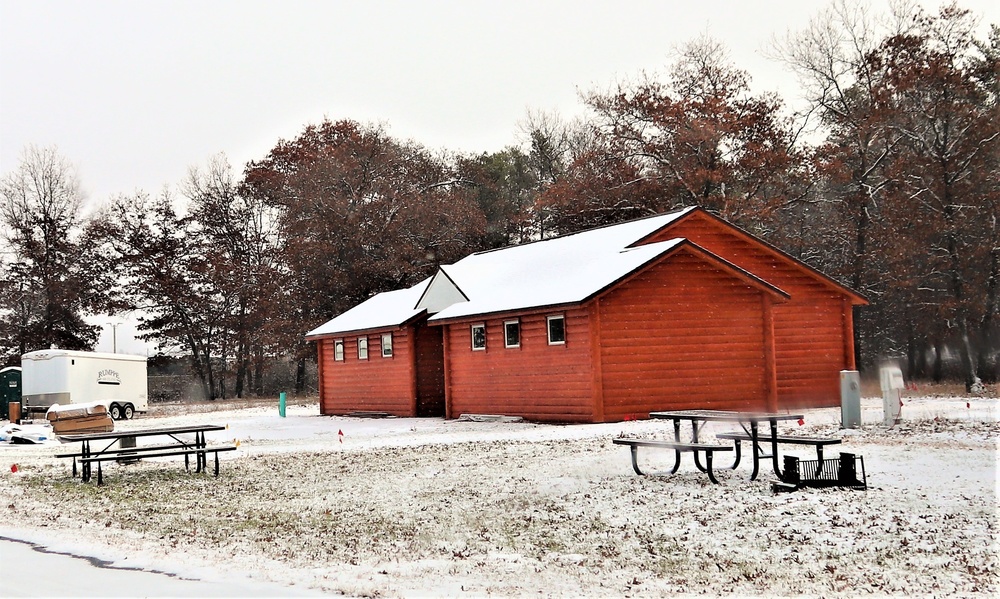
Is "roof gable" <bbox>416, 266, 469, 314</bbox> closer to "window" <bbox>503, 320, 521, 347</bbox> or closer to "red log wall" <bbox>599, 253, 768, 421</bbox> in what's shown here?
"window" <bbox>503, 320, 521, 347</bbox>

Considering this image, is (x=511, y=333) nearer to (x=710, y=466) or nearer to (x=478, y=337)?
(x=478, y=337)

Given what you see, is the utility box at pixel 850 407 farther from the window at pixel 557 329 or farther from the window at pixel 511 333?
the window at pixel 511 333

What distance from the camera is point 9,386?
40625 mm

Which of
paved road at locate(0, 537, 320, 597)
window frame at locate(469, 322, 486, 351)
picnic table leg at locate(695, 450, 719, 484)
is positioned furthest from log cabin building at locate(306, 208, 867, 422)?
paved road at locate(0, 537, 320, 597)

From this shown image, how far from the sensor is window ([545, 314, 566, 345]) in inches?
957

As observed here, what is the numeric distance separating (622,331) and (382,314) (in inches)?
481

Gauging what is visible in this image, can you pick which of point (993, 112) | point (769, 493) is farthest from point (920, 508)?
point (993, 112)

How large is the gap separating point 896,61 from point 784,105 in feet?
23.0

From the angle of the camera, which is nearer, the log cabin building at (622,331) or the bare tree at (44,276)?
the log cabin building at (622,331)

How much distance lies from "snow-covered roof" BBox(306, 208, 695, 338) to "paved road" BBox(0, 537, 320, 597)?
15.3m

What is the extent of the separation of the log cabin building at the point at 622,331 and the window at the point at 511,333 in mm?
41

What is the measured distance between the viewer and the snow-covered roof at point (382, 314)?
31.7 meters

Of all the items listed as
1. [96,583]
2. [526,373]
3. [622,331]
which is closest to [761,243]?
[622,331]

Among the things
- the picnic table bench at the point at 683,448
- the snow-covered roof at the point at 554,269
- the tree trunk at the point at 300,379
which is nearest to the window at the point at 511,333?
the snow-covered roof at the point at 554,269
